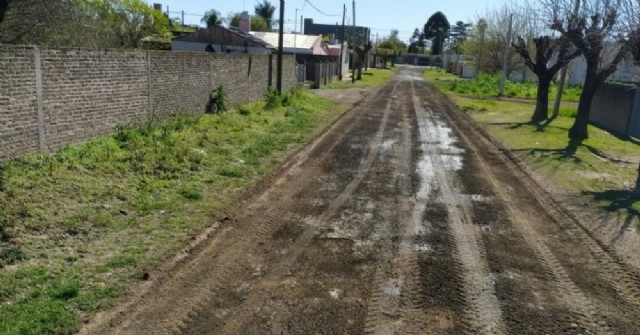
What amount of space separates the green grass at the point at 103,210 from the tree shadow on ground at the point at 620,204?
19.7 feet

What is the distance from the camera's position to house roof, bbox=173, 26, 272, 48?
3784 centimetres

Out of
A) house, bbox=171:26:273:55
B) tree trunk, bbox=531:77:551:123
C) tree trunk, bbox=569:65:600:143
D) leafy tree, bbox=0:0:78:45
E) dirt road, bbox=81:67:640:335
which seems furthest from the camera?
house, bbox=171:26:273:55

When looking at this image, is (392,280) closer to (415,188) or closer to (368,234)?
(368,234)

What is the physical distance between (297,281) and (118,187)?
394 centimetres

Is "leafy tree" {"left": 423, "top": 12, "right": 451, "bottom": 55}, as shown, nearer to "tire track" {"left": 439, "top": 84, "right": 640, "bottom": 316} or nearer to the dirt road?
"tire track" {"left": 439, "top": 84, "right": 640, "bottom": 316}

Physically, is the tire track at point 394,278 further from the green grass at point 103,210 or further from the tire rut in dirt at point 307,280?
the green grass at point 103,210

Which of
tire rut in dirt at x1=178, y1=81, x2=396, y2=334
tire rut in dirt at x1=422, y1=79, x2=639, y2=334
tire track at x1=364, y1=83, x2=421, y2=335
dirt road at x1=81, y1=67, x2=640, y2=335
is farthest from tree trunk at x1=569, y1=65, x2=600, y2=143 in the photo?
tire rut in dirt at x1=178, y1=81, x2=396, y2=334

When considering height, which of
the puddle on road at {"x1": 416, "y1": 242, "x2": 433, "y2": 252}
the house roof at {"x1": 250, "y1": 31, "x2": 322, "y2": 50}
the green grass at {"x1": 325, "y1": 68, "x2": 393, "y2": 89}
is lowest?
the puddle on road at {"x1": 416, "y1": 242, "x2": 433, "y2": 252}

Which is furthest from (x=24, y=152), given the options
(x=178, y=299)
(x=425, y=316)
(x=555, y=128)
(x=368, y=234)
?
(x=555, y=128)

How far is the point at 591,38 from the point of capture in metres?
15.4

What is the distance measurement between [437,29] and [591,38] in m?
130

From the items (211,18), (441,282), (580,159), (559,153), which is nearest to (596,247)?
(441,282)

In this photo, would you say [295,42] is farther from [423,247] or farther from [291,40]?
[423,247]

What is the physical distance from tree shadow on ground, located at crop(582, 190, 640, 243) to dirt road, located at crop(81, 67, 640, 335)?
88 cm
